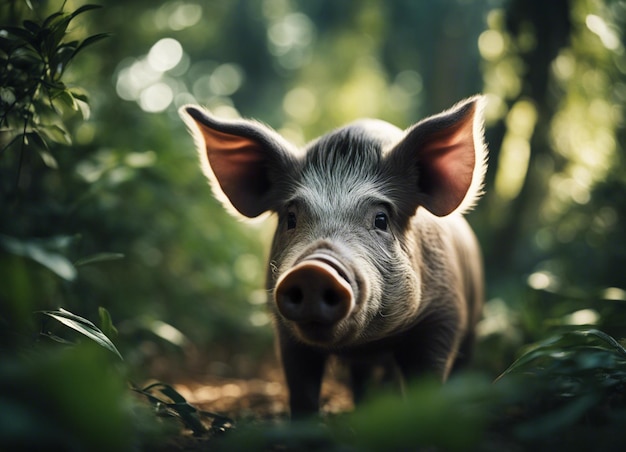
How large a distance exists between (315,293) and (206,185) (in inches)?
136

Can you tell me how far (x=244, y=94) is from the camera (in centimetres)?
1761

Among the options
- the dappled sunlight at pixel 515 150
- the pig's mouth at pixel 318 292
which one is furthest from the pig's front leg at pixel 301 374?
the dappled sunlight at pixel 515 150

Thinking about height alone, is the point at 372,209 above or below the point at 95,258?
above

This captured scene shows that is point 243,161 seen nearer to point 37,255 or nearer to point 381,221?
point 381,221

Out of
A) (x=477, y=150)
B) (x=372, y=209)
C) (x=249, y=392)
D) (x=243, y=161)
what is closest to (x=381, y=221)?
(x=372, y=209)

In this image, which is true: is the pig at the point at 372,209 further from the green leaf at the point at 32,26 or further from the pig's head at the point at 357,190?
the green leaf at the point at 32,26

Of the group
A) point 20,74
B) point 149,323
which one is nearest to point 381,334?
point 149,323

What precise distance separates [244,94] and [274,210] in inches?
584

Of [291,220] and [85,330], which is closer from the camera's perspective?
[85,330]

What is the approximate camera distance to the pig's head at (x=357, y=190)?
9.16ft

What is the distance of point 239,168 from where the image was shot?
11.3 feet

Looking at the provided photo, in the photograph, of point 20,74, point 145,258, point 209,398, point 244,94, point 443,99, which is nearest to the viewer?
point 20,74

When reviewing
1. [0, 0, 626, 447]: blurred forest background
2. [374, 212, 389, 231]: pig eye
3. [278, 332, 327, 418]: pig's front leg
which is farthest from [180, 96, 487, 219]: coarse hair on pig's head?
[278, 332, 327, 418]: pig's front leg

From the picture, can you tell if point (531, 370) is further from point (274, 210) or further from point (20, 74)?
point (20, 74)
